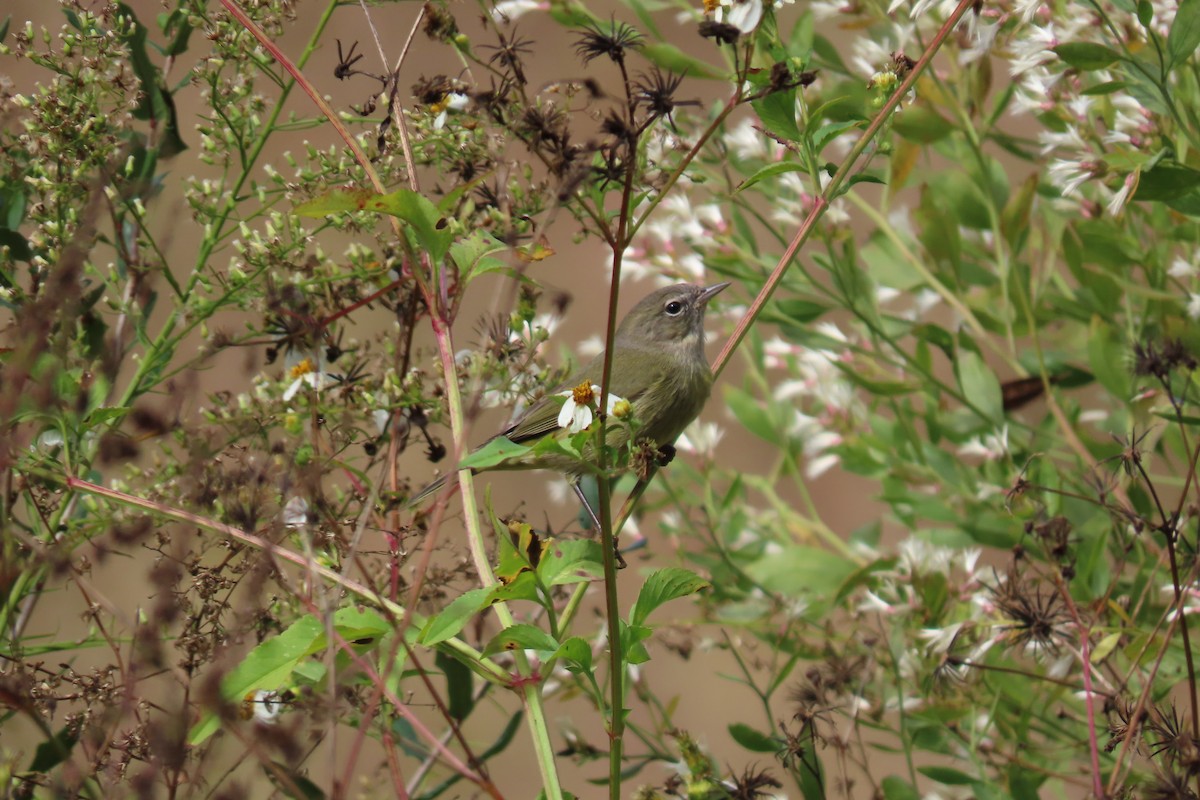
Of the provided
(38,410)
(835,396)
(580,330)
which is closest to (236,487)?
(38,410)

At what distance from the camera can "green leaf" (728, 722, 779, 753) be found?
211 cm

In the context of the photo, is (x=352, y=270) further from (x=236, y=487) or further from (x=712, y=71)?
(x=712, y=71)

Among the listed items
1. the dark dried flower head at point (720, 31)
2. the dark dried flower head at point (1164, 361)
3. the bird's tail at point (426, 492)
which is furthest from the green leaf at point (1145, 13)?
the bird's tail at point (426, 492)

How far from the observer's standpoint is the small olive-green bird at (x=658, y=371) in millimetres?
3244

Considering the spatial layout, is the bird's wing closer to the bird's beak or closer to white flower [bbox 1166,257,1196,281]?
the bird's beak

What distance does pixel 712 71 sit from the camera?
2.68 meters

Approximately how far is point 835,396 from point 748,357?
0.31 metres

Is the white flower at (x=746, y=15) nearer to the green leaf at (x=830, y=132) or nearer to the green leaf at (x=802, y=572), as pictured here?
the green leaf at (x=830, y=132)

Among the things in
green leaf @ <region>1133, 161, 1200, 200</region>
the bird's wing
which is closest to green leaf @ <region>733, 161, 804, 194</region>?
green leaf @ <region>1133, 161, 1200, 200</region>

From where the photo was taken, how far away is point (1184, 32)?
1962 mm

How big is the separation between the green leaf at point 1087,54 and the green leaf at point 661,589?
3.66 feet

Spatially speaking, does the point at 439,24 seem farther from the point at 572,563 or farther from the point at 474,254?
the point at 572,563

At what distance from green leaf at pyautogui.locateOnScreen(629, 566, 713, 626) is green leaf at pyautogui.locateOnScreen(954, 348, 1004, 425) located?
133cm

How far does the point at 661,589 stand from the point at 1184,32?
1.24 metres
